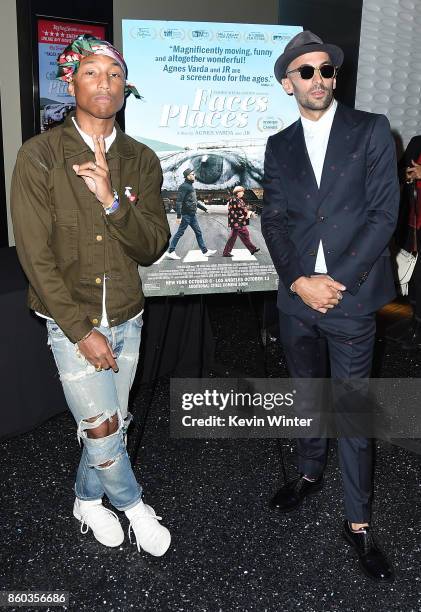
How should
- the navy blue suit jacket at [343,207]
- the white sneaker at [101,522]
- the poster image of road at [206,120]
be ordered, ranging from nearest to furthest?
the navy blue suit jacket at [343,207] → the white sneaker at [101,522] → the poster image of road at [206,120]

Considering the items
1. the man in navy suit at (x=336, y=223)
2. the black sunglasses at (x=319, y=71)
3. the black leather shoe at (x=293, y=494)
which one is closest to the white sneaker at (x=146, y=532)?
the black leather shoe at (x=293, y=494)

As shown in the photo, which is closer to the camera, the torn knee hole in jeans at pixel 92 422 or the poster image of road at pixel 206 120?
the torn knee hole in jeans at pixel 92 422

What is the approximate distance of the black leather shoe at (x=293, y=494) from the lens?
243 cm

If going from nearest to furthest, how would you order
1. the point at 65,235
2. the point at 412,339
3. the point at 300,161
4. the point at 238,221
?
1. the point at 65,235
2. the point at 300,161
3. the point at 238,221
4. the point at 412,339

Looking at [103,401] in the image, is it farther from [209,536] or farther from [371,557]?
[371,557]

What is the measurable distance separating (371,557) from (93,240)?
1.41 metres

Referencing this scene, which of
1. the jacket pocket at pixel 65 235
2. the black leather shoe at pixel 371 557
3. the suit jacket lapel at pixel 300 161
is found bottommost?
the black leather shoe at pixel 371 557

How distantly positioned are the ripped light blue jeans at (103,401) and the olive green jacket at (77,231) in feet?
0.26

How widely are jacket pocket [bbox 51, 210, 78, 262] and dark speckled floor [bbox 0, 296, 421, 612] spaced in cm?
108

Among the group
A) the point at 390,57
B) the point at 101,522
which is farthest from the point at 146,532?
the point at 390,57

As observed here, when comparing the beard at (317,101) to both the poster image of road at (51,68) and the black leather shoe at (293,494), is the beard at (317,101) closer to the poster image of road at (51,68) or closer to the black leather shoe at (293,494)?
the black leather shoe at (293,494)

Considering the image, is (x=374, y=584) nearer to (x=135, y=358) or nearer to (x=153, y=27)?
(x=135, y=358)

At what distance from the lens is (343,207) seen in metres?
1.99

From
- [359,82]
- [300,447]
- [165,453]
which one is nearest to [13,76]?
[359,82]
